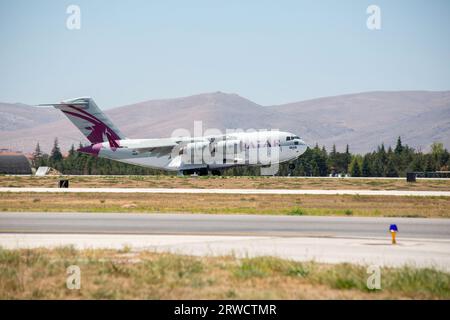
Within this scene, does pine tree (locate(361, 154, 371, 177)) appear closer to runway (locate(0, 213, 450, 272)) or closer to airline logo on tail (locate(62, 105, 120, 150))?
airline logo on tail (locate(62, 105, 120, 150))

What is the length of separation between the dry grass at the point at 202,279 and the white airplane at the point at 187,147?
159 feet

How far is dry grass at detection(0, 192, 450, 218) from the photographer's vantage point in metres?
36.3

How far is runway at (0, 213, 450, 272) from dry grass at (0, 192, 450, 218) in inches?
145

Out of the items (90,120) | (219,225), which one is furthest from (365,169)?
(219,225)

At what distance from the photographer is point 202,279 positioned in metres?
16.8

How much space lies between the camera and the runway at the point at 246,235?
69.3 feet

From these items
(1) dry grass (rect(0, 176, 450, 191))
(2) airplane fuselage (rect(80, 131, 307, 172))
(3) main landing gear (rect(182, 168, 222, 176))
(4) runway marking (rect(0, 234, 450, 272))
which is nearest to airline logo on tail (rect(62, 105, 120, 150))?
(2) airplane fuselage (rect(80, 131, 307, 172))

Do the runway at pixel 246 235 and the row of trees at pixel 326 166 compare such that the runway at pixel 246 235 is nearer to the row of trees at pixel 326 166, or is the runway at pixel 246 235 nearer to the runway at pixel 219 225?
the runway at pixel 219 225

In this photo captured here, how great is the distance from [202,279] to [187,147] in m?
54.0

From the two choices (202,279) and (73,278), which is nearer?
(73,278)

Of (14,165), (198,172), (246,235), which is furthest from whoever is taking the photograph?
(14,165)

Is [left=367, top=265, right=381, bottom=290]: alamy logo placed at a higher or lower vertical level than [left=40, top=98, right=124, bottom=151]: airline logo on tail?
lower

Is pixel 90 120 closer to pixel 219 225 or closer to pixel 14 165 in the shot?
pixel 219 225
